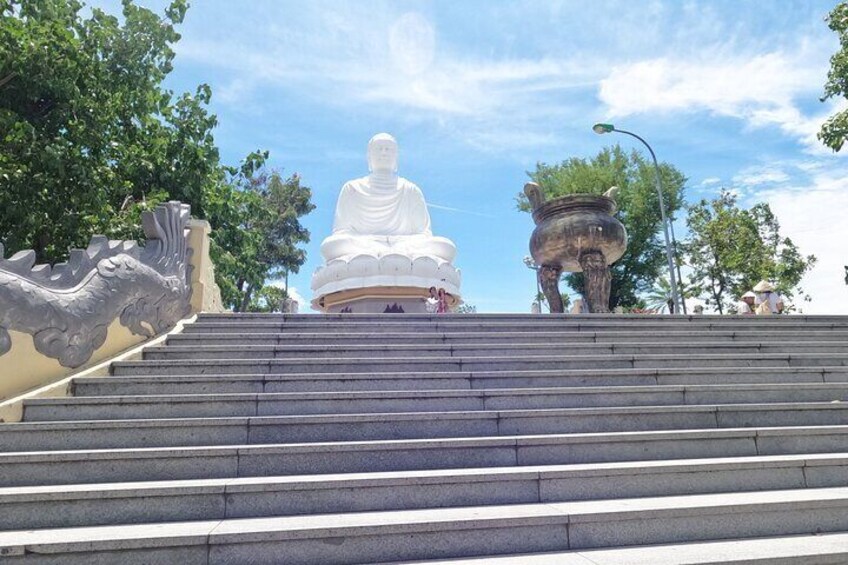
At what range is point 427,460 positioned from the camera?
11.3 feet

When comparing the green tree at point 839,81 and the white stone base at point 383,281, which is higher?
the green tree at point 839,81

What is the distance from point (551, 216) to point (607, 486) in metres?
6.00

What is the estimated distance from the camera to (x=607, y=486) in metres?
3.25

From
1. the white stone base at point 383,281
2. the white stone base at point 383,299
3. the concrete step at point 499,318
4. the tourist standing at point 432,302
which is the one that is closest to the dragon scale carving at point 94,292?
the concrete step at point 499,318

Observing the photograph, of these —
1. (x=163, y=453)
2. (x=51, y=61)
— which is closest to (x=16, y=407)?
(x=163, y=453)

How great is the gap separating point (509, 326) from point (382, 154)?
34.9 feet

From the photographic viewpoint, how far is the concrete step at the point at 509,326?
241 inches

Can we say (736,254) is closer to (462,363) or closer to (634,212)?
(634,212)

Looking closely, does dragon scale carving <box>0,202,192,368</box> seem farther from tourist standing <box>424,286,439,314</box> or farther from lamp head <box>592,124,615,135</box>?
lamp head <box>592,124,615,135</box>

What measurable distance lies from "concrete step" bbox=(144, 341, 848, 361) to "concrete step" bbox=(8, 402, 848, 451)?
48.5 inches

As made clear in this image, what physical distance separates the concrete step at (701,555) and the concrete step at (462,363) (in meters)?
2.27

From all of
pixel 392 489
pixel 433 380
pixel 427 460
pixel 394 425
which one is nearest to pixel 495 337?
pixel 433 380

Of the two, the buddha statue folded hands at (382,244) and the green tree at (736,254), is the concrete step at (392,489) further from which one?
the green tree at (736,254)

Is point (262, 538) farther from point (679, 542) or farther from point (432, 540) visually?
point (679, 542)
